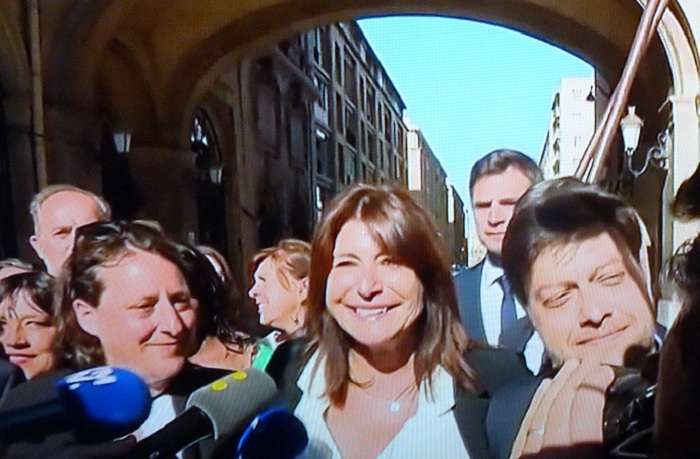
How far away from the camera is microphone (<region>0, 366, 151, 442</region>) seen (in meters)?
1.04

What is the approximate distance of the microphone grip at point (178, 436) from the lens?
1.04 metres

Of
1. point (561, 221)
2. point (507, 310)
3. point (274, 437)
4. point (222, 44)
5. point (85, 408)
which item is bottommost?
point (274, 437)

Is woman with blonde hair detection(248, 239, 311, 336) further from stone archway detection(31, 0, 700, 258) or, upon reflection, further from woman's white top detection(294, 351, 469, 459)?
stone archway detection(31, 0, 700, 258)

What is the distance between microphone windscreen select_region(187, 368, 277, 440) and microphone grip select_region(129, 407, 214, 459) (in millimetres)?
12

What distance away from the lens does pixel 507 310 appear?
1041 millimetres

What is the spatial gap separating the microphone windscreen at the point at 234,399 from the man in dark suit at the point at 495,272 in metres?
0.38

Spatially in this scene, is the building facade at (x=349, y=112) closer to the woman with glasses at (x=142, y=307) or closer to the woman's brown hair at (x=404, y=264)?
the woman's brown hair at (x=404, y=264)

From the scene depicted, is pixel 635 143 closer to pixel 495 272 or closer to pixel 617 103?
pixel 617 103

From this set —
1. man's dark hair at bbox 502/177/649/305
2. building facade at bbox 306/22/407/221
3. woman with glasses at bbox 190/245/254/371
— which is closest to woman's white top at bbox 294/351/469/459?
woman with glasses at bbox 190/245/254/371

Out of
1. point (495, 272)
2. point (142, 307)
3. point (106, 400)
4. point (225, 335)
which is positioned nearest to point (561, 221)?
point (495, 272)

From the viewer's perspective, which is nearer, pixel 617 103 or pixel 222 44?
pixel 617 103

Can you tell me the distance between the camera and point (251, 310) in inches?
44.2

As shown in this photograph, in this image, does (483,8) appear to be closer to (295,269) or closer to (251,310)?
(295,269)

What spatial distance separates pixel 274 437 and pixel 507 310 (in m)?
0.49
